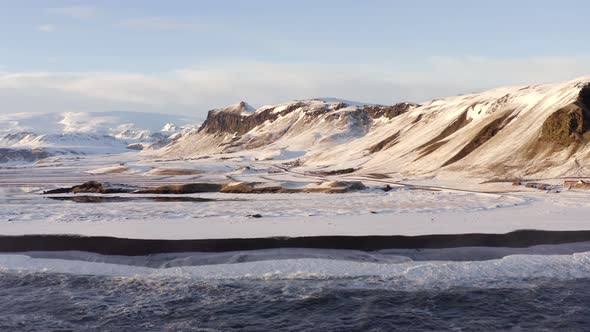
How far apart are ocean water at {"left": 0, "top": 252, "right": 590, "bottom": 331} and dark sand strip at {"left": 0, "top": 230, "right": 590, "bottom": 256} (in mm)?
1810

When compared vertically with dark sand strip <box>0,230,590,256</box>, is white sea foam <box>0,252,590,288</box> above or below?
below

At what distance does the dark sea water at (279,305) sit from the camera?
1582cm

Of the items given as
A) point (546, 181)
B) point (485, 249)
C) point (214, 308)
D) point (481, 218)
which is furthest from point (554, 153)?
point (214, 308)

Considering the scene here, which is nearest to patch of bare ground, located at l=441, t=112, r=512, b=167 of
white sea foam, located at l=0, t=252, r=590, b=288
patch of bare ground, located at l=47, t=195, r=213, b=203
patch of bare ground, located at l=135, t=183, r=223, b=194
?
patch of bare ground, located at l=135, t=183, r=223, b=194

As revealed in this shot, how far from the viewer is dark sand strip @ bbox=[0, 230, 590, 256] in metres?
25.2

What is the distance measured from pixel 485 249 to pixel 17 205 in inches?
1446

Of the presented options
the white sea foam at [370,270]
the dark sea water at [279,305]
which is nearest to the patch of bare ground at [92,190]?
the white sea foam at [370,270]

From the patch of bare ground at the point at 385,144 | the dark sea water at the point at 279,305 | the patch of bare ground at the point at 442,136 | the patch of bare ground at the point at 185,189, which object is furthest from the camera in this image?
the patch of bare ground at the point at 385,144

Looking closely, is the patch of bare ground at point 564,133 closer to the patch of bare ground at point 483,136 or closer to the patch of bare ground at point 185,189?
the patch of bare ground at point 483,136

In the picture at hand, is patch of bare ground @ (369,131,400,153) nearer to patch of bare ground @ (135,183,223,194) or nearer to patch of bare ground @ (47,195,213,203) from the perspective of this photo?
patch of bare ground @ (135,183,223,194)

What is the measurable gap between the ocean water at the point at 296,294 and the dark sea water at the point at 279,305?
0.03m

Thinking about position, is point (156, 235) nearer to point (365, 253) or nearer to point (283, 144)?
point (365, 253)

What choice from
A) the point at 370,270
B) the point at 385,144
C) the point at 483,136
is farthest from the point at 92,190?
the point at 385,144

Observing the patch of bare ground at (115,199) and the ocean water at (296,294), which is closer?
the ocean water at (296,294)
